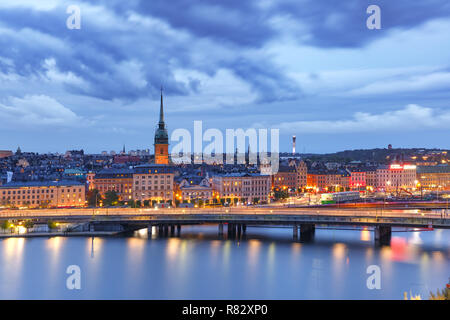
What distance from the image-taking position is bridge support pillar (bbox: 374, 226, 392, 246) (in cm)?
2819

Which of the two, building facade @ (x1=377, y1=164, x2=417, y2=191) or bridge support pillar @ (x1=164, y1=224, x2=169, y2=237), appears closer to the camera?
bridge support pillar @ (x1=164, y1=224, x2=169, y2=237)

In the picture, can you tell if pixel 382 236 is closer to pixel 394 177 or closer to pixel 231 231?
pixel 231 231

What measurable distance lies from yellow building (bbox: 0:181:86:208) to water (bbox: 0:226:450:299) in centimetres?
1728

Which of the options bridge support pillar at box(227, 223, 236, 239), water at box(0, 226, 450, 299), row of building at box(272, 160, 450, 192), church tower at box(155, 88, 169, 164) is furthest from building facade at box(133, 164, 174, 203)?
water at box(0, 226, 450, 299)

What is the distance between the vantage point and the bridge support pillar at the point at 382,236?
28.2 m

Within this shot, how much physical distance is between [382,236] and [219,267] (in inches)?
457

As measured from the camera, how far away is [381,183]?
7219cm

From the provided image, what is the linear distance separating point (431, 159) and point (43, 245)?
108624 millimetres

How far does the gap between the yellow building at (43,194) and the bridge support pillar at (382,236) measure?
97.3ft

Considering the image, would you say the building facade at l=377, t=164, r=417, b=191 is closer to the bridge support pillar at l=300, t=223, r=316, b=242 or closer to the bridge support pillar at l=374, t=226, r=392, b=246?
the bridge support pillar at l=300, t=223, r=316, b=242

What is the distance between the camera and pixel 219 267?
22.3m

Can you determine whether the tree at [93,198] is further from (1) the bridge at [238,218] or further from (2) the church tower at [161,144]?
(2) the church tower at [161,144]
